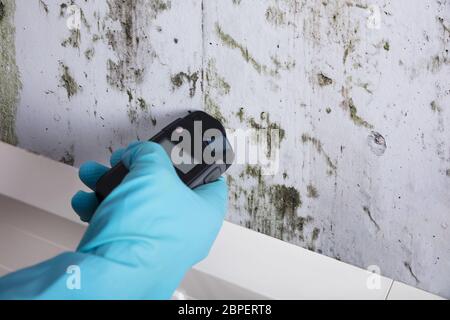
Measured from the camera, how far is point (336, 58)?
94 centimetres

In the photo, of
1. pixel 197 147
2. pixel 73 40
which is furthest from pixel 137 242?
pixel 73 40

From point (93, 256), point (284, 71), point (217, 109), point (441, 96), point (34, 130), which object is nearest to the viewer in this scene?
point (93, 256)

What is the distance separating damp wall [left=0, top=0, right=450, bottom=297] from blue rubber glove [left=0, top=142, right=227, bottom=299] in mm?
202

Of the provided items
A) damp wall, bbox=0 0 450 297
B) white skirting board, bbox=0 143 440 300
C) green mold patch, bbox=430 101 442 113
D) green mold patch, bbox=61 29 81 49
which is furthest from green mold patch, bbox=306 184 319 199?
green mold patch, bbox=61 29 81 49

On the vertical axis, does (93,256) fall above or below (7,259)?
above

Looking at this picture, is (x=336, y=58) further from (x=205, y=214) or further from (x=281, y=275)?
(x=281, y=275)

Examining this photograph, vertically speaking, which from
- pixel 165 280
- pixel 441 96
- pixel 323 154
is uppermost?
pixel 441 96

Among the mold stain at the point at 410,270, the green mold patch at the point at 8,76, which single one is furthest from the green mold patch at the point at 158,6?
the mold stain at the point at 410,270

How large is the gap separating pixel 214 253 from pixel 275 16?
48cm

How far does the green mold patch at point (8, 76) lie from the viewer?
1.20m

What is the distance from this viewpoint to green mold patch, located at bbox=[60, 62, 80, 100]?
1.20 meters

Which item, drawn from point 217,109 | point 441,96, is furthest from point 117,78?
point 441,96

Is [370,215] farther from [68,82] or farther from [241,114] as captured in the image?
[68,82]
